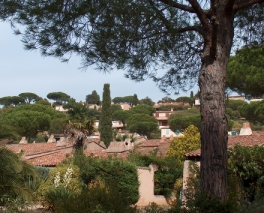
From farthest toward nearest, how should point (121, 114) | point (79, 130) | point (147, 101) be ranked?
point (147, 101) → point (121, 114) → point (79, 130)

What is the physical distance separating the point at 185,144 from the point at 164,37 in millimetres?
17158

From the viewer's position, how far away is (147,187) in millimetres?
22062

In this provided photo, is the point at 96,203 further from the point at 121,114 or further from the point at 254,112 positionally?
the point at 121,114

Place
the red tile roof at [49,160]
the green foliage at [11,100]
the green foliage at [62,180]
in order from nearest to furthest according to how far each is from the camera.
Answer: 1. the green foliage at [62,180]
2. the red tile roof at [49,160]
3. the green foliage at [11,100]

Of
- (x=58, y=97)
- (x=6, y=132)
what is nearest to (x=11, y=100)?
(x=58, y=97)

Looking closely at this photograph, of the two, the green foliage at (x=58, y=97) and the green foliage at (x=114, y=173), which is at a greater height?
the green foliage at (x=58, y=97)

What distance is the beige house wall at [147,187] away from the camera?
21500 millimetres

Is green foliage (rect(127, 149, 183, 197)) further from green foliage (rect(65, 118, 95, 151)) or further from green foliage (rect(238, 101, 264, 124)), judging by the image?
green foliage (rect(238, 101, 264, 124))

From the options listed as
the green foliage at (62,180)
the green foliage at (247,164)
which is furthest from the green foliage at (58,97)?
the green foliage at (247,164)

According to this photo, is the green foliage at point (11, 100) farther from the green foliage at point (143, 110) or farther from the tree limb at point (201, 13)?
the tree limb at point (201, 13)

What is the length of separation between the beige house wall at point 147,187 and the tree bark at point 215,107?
598 inches

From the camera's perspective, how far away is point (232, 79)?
18.1 meters

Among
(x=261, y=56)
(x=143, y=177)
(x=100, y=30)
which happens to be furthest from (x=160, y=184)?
(x=100, y=30)

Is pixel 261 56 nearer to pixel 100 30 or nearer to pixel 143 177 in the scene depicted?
pixel 100 30
